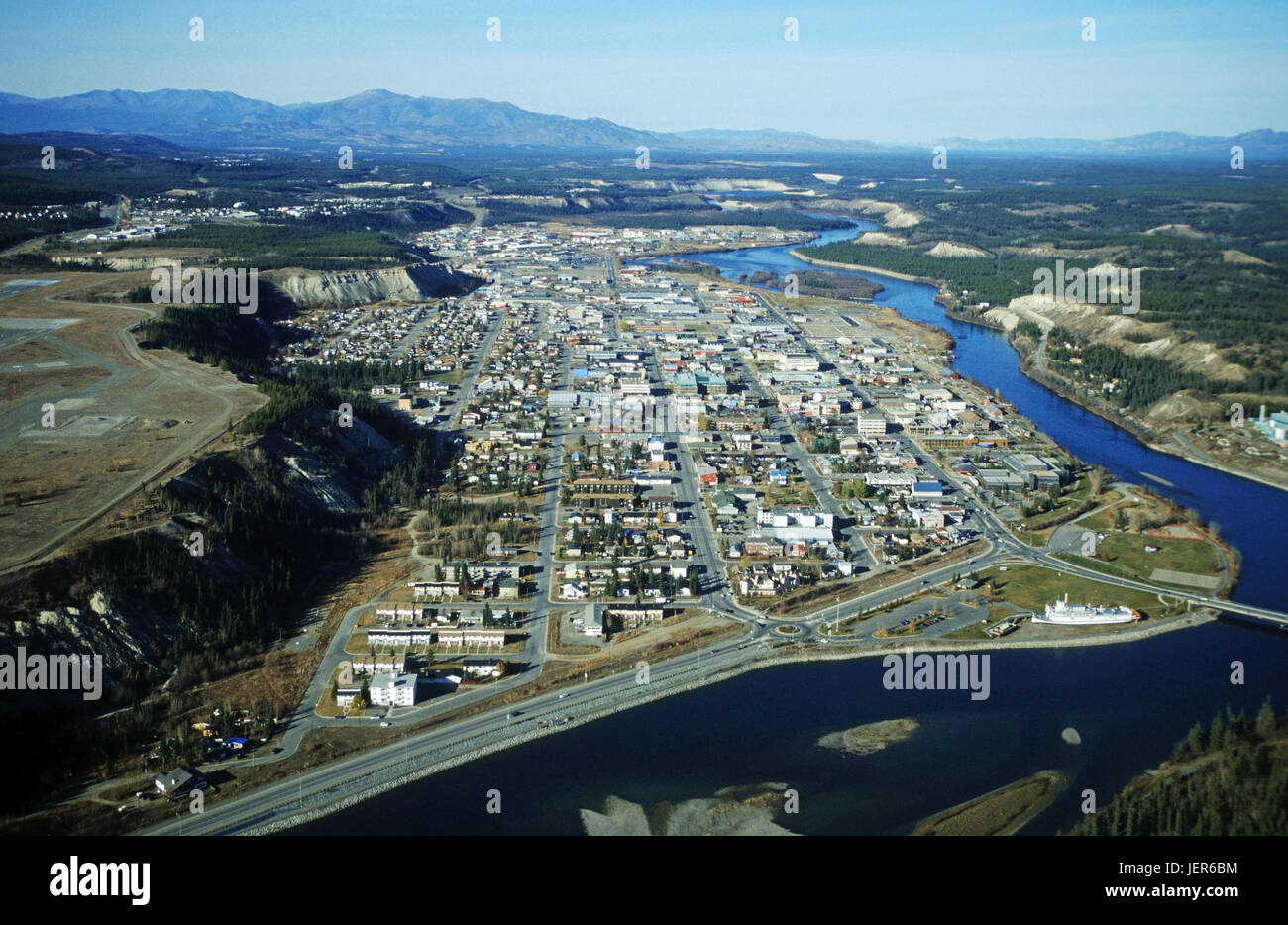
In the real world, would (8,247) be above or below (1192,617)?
above

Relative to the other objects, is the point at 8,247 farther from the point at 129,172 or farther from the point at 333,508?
the point at 129,172

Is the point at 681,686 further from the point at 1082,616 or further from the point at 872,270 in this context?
the point at 872,270

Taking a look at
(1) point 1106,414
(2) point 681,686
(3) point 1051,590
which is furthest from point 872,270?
(2) point 681,686

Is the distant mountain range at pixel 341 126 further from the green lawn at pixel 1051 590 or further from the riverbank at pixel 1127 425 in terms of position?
the green lawn at pixel 1051 590

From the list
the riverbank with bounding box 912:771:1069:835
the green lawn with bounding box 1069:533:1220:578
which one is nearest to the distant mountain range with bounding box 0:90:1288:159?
the green lawn with bounding box 1069:533:1220:578

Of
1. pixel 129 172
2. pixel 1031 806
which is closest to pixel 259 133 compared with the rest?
pixel 129 172

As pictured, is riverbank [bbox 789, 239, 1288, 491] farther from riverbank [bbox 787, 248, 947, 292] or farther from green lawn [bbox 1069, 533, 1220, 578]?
green lawn [bbox 1069, 533, 1220, 578]

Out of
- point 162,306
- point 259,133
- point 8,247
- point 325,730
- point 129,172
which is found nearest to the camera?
point 325,730

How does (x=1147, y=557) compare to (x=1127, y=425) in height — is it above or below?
below
